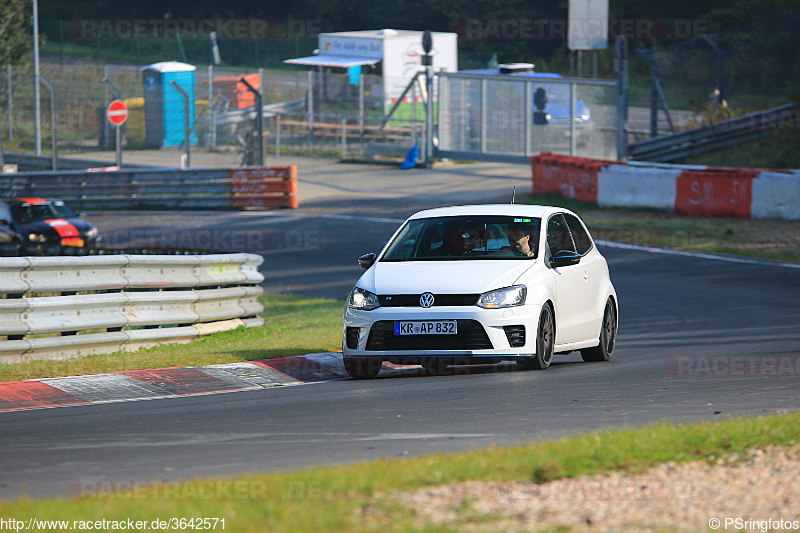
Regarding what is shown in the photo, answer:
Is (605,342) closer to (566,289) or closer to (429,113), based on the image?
(566,289)

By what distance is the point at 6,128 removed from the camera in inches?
1545

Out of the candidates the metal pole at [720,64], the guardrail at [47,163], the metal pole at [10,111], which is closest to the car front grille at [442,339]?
the metal pole at [720,64]

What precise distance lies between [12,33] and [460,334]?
39664mm

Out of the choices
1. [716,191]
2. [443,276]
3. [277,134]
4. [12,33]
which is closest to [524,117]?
[277,134]

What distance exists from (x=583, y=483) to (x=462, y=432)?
172cm

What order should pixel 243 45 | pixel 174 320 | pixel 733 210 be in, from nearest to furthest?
1. pixel 174 320
2. pixel 733 210
3. pixel 243 45

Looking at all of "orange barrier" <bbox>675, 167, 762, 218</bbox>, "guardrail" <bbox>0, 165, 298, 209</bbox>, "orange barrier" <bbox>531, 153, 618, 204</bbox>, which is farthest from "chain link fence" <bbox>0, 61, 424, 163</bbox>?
"orange barrier" <bbox>675, 167, 762, 218</bbox>

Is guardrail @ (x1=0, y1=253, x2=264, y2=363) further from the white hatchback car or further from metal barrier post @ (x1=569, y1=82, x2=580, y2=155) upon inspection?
metal barrier post @ (x1=569, y1=82, x2=580, y2=155)

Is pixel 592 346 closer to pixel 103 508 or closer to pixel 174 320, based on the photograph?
pixel 174 320

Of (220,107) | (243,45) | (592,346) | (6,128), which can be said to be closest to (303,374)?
(592,346)

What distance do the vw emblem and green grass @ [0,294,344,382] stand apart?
2.29 m

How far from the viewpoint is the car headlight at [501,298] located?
9469mm

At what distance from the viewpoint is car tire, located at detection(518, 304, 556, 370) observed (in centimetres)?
977

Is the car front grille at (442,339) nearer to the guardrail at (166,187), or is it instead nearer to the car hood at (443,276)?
the car hood at (443,276)
